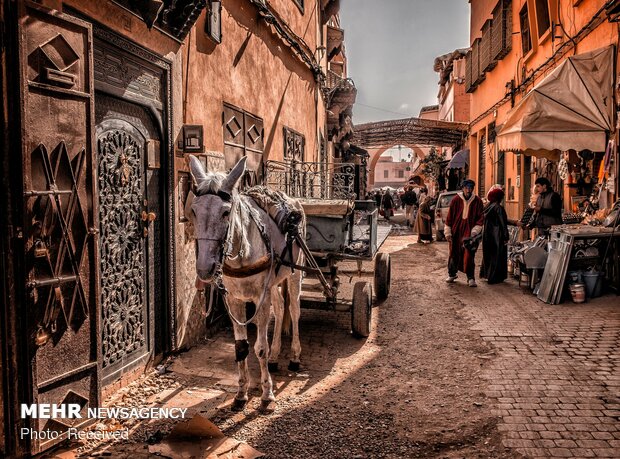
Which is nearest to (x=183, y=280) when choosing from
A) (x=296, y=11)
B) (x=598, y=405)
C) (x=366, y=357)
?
(x=366, y=357)

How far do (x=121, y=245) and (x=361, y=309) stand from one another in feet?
9.36

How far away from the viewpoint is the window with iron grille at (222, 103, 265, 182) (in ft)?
22.5

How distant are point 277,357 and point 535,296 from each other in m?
5.04

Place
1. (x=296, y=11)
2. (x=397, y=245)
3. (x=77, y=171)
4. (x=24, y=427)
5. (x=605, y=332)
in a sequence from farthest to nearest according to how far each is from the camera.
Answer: (x=397, y=245), (x=296, y=11), (x=605, y=332), (x=77, y=171), (x=24, y=427)

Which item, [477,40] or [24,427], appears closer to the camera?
[24,427]

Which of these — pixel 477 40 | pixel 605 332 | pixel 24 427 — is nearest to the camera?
pixel 24 427

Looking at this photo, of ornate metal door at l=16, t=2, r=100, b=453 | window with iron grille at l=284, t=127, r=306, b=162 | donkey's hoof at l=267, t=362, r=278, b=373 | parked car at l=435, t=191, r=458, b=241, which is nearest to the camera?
ornate metal door at l=16, t=2, r=100, b=453

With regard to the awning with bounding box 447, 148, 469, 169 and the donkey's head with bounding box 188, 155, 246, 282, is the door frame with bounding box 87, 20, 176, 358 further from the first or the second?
the awning with bounding box 447, 148, 469, 169

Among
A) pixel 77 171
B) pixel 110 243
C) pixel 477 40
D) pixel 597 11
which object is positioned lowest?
pixel 110 243

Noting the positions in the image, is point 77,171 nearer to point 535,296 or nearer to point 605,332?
point 605,332

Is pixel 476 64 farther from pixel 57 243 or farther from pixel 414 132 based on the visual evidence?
pixel 57 243

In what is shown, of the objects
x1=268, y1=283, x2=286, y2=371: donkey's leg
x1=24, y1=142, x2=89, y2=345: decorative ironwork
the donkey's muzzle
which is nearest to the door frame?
x1=268, y1=283, x2=286, y2=371: donkey's leg

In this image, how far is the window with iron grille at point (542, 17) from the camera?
39.5ft

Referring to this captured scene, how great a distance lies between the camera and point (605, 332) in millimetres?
5988
